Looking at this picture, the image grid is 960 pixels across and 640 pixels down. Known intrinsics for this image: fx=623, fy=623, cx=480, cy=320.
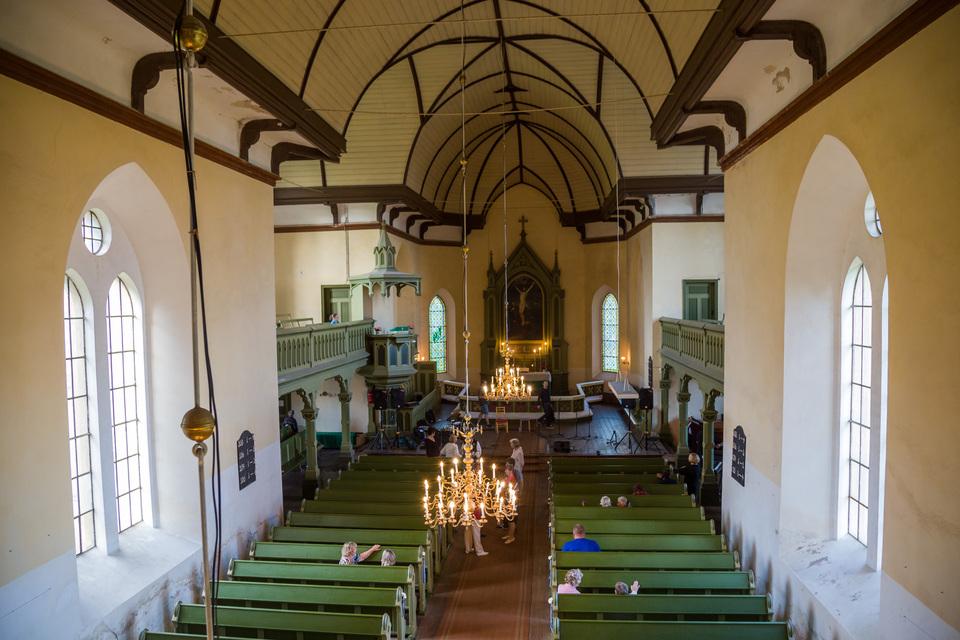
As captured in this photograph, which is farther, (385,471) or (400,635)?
(385,471)

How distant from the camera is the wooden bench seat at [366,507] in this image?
477 inches

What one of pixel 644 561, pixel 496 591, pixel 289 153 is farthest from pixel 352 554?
pixel 289 153

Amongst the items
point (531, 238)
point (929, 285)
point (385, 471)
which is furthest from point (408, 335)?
point (929, 285)

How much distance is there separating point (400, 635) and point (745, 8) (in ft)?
28.6

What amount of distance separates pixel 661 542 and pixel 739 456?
6.73 ft

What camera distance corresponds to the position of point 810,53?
7.43 metres

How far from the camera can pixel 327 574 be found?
927 cm

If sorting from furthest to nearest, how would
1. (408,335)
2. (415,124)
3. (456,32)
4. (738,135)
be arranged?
(408,335)
(415,124)
(456,32)
(738,135)

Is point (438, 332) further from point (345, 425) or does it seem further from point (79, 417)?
point (79, 417)

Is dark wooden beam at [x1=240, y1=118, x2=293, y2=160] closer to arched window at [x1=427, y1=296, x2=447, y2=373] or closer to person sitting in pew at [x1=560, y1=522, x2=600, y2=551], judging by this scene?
person sitting in pew at [x1=560, y1=522, x2=600, y2=551]

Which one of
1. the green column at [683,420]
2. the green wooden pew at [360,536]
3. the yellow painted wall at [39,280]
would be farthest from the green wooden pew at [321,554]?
the green column at [683,420]

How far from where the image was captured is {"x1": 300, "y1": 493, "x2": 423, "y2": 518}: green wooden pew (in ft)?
39.8

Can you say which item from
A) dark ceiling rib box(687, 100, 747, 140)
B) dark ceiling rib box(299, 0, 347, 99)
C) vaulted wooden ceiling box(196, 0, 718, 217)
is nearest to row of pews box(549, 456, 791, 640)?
dark ceiling rib box(687, 100, 747, 140)

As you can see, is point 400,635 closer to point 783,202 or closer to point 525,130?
point 783,202
